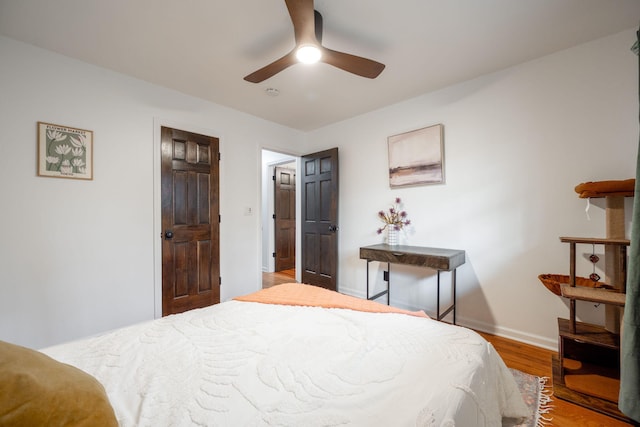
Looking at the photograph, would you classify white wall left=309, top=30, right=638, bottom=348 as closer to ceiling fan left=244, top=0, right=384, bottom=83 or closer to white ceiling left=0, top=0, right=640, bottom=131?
Result: white ceiling left=0, top=0, right=640, bottom=131

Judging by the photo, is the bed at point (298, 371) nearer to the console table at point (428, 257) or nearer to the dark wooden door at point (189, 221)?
the console table at point (428, 257)

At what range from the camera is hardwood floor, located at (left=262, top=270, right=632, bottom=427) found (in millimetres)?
1461

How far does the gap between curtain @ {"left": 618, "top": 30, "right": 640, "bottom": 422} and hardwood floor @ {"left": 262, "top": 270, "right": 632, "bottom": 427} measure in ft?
1.04

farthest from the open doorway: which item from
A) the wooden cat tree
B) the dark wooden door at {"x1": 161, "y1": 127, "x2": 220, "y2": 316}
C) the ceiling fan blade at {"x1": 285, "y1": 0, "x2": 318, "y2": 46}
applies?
the wooden cat tree

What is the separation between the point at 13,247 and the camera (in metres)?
2.01

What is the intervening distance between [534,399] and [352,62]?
2483 millimetres

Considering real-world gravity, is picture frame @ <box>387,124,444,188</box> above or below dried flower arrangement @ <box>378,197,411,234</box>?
above

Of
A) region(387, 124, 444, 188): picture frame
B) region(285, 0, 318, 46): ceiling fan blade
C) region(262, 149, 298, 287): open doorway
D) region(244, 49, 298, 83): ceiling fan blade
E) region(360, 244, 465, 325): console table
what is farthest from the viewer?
region(262, 149, 298, 287): open doorway

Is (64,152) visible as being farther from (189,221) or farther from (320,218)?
(320,218)

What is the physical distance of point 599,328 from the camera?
1.85m

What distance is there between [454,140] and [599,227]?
1349mm

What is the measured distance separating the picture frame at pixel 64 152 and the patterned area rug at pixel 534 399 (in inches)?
137

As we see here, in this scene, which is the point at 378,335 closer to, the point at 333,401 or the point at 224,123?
the point at 333,401

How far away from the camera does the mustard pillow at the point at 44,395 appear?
49 centimetres
